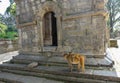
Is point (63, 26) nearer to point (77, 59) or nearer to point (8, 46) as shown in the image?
point (77, 59)

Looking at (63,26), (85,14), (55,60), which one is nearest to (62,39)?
(63,26)

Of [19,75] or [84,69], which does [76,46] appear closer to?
[84,69]

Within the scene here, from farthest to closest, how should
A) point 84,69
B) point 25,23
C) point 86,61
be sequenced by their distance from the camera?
point 25,23
point 86,61
point 84,69

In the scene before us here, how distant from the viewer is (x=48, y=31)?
8.02m

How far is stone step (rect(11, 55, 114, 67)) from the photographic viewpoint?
579 centimetres

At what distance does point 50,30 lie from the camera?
800cm

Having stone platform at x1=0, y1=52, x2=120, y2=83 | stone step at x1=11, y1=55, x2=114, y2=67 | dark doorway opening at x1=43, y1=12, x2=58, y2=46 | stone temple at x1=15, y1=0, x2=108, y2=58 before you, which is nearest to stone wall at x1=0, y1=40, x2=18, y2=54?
stone temple at x1=15, y1=0, x2=108, y2=58

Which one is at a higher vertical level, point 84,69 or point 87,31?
point 87,31

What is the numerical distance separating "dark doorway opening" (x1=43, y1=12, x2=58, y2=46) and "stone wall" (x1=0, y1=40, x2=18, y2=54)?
6.67 metres

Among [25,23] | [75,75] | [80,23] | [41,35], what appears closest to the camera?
[75,75]

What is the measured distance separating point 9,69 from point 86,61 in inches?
145

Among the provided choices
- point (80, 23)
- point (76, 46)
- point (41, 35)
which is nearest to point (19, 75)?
point (41, 35)

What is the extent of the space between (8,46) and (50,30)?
779 centimetres

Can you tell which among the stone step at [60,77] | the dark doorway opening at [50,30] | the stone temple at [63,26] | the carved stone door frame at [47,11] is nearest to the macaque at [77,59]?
the stone step at [60,77]
